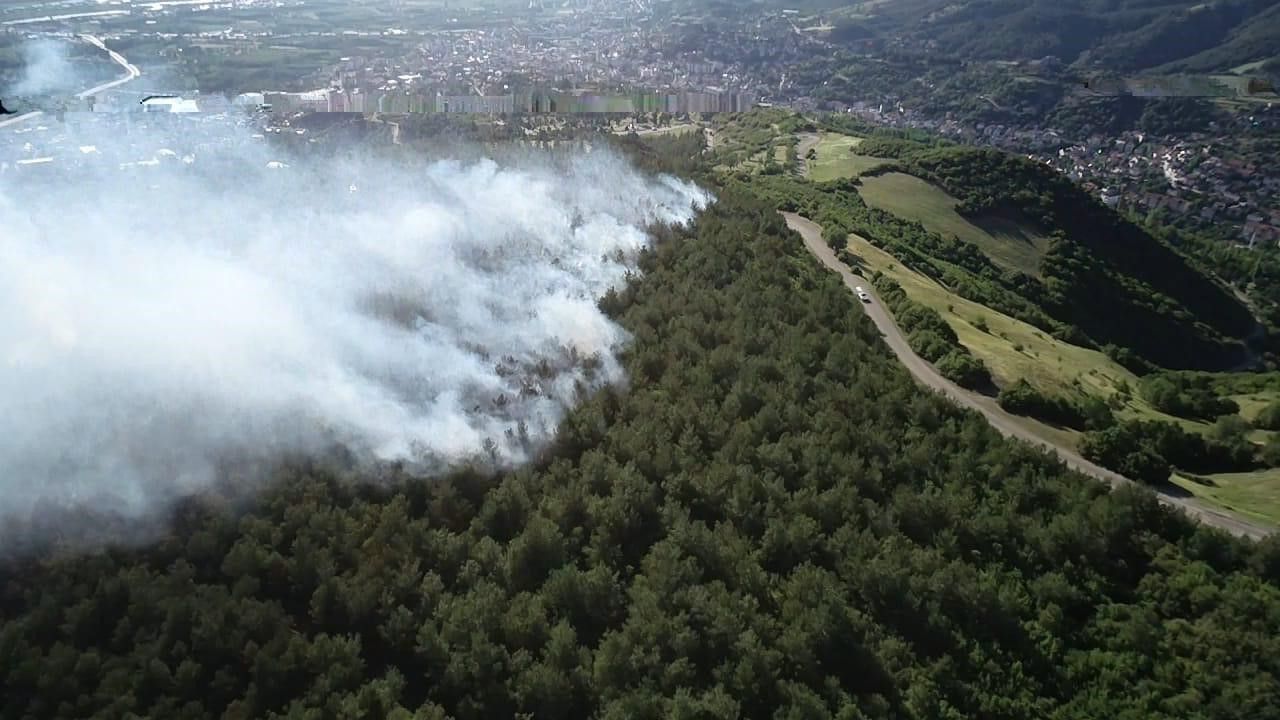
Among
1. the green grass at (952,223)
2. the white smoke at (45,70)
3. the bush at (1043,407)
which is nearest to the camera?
the bush at (1043,407)

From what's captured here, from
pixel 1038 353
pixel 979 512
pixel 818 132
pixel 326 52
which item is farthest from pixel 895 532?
pixel 818 132

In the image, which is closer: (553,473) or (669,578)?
(669,578)

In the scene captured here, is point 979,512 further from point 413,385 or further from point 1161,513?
point 413,385

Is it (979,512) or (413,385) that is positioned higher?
(413,385)

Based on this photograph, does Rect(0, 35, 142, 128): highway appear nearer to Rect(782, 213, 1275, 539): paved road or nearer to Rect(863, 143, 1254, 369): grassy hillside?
Rect(782, 213, 1275, 539): paved road

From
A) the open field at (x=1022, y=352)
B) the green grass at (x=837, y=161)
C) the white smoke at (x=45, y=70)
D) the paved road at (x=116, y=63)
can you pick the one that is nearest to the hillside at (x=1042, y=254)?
the green grass at (x=837, y=161)

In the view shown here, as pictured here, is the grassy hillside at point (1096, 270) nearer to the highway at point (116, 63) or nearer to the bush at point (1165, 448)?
the bush at point (1165, 448)

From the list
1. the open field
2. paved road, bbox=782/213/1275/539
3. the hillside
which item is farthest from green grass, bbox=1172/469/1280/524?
the hillside
